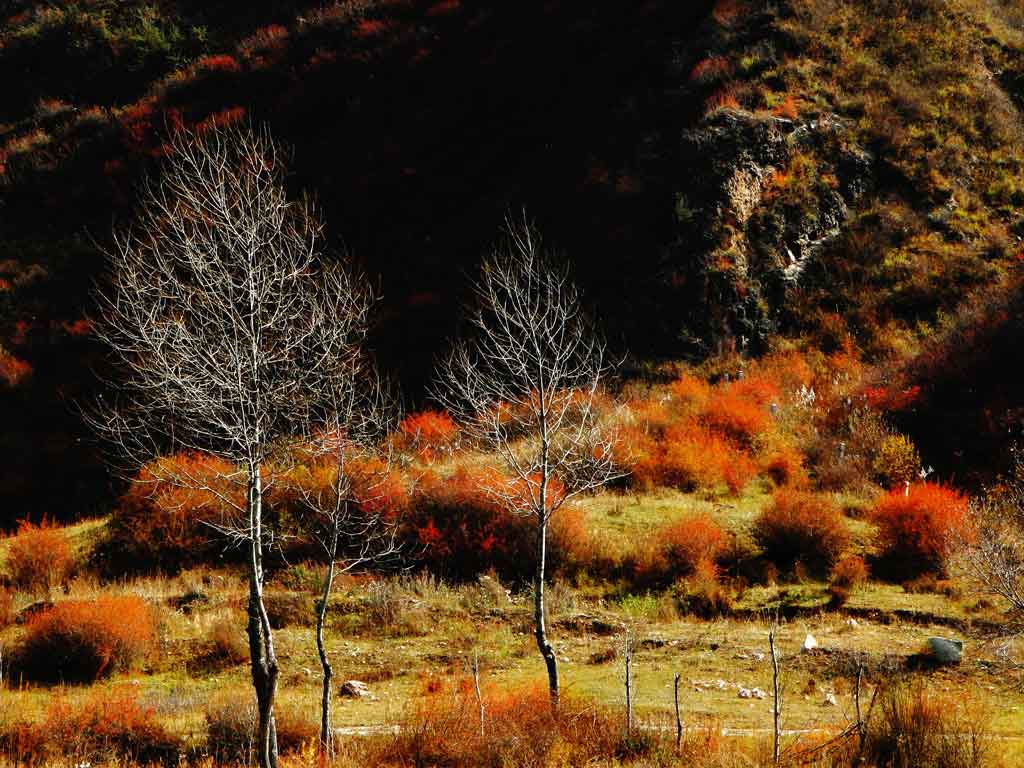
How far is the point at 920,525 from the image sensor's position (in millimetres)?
15414

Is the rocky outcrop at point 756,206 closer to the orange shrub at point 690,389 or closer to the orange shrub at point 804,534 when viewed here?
the orange shrub at point 690,389

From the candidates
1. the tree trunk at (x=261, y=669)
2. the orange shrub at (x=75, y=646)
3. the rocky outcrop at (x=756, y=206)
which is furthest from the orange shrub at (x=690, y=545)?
the rocky outcrop at (x=756, y=206)

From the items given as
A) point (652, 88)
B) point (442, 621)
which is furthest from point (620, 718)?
point (652, 88)

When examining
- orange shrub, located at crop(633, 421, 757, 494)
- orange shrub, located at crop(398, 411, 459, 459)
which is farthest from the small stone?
orange shrub, located at crop(633, 421, 757, 494)

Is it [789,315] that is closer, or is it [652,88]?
[789,315]

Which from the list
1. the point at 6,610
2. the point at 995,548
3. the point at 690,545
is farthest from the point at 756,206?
the point at 6,610

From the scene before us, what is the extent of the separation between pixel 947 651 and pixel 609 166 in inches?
898

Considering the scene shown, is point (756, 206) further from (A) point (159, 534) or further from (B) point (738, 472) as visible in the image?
(A) point (159, 534)

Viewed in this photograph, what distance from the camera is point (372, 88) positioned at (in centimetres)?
3944

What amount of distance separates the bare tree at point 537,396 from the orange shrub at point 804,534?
3.72 m

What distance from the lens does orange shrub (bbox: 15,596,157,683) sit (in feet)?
42.2

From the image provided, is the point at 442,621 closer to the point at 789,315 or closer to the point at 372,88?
the point at 789,315

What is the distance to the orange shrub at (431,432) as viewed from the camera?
69.2 feet

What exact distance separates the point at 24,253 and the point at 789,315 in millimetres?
30935
